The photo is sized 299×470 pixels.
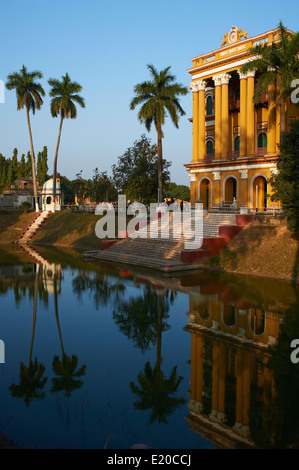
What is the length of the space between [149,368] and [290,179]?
1720cm

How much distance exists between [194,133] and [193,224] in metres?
15.4

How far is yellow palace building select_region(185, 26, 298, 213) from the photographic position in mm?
35594

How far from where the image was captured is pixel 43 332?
12086 mm

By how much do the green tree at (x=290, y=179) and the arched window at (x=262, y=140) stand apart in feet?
50.0

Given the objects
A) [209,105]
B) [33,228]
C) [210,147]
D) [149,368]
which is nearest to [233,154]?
[210,147]

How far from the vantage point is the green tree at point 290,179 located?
22.4 m

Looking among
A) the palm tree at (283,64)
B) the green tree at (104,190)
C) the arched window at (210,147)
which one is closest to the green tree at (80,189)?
the green tree at (104,190)

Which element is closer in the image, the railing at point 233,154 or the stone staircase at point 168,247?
the stone staircase at point 168,247

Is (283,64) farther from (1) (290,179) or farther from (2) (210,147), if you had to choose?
(2) (210,147)

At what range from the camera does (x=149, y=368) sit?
9.37 metres

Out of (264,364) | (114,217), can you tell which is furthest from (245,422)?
(114,217)

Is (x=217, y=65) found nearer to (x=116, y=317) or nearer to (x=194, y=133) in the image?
(x=194, y=133)

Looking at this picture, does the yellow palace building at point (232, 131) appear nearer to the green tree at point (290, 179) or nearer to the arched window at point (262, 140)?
the arched window at point (262, 140)

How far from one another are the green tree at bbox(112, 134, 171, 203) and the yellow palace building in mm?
5237
